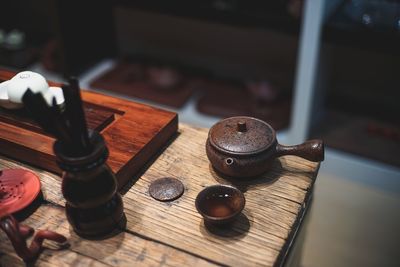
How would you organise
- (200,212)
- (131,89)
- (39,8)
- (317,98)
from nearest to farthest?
(200,212) < (317,98) < (131,89) < (39,8)

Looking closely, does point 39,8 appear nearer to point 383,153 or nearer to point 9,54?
point 9,54

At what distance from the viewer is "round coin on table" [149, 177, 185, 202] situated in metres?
1.12

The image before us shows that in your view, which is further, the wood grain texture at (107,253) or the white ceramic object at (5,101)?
the white ceramic object at (5,101)

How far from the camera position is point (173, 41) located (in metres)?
2.89

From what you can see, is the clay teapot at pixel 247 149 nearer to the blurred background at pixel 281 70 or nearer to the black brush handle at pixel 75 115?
the black brush handle at pixel 75 115

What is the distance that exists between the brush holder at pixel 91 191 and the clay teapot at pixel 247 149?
0.27 m

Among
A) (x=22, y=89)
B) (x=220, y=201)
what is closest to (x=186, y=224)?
(x=220, y=201)

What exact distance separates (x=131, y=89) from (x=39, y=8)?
1.05m

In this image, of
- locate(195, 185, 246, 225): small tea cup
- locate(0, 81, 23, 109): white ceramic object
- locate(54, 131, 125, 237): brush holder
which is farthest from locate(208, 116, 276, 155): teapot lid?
locate(0, 81, 23, 109): white ceramic object

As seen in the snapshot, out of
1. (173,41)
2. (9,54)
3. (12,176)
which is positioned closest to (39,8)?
(9,54)

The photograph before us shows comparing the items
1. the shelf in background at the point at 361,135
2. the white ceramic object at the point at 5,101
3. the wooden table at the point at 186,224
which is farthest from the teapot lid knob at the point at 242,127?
the shelf in background at the point at 361,135

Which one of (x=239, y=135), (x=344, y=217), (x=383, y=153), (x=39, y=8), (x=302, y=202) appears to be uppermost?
(x=239, y=135)

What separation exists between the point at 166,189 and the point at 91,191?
0.23 m

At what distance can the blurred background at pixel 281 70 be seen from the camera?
2.00 metres
